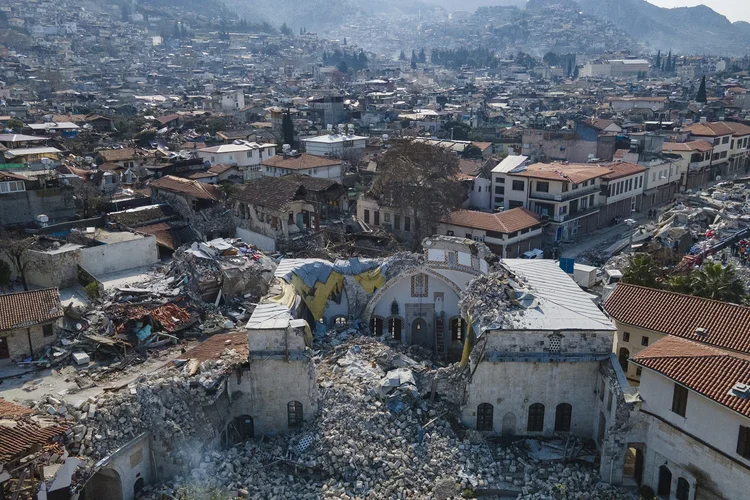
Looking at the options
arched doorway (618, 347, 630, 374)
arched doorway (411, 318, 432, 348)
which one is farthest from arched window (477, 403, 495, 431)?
arched doorway (411, 318, 432, 348)

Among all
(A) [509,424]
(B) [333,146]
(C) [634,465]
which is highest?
(B) [333,146]

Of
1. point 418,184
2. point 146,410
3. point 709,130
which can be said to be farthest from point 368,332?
point 709,130

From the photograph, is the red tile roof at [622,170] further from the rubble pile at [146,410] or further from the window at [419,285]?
the rubble pile at [146,410]

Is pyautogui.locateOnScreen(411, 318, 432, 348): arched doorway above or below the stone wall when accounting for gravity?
below

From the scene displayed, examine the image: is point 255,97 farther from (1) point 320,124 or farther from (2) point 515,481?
(2) point 515,481

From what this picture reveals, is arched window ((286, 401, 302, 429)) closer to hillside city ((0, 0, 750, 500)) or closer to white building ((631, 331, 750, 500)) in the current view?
hillside city ((0, 0, 750, 500))

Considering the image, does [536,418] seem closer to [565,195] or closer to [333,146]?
[565,195]

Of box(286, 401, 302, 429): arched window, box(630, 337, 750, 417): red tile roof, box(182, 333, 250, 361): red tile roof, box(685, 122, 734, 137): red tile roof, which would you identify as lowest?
box(286, 401, 302, 429): arched window

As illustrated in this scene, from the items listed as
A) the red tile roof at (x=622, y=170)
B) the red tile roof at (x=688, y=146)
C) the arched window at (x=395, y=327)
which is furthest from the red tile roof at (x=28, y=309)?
the red tile roof at (x=688, y=146)
